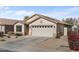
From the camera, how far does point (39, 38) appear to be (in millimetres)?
26891

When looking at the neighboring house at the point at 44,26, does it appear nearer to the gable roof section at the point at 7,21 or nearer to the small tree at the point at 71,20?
the small tree at the point at 71,20

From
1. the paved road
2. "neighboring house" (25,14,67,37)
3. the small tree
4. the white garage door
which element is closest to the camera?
the small tree

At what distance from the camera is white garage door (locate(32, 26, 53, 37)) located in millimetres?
26969

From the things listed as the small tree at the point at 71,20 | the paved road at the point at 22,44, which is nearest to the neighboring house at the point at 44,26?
the small tree at the point at 71,20

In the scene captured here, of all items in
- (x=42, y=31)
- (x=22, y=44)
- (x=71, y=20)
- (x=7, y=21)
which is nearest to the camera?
(x=71, y=20)

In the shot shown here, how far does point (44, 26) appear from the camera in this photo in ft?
88.6

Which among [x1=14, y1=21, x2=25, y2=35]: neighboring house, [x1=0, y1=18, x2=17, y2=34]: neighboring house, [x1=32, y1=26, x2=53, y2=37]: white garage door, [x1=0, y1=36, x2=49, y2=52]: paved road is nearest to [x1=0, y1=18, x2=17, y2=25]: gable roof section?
[x1=0, y1=18, x2=17, y2=34]: neighboring house

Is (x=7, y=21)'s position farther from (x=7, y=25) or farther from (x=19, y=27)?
(x=19, y=27)

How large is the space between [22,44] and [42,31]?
1178mm

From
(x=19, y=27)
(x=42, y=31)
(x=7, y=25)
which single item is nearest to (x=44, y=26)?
(x=42, y=31)

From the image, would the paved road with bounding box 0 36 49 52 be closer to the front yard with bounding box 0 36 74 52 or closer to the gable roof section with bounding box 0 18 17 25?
the front yard with bounding box 0 36 74 52

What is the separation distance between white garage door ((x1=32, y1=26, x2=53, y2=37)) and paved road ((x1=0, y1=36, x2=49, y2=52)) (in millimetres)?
241

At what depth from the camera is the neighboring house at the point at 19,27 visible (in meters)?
26.9

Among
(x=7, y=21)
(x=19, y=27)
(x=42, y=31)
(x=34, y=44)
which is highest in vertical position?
(x=7, y=21)
